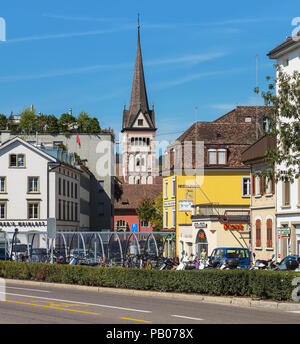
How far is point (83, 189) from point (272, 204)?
58.4 metres

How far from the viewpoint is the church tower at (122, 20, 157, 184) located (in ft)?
585

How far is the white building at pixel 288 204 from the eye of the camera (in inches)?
1966

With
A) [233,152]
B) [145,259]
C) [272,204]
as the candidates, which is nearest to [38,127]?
[233,152]

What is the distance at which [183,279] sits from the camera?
93.2 feet

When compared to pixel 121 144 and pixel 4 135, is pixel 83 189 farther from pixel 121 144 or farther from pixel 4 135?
pixel 121 144

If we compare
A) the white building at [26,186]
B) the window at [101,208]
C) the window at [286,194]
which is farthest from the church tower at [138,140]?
the window at [286,194]

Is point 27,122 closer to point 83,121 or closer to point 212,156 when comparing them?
point 83,121

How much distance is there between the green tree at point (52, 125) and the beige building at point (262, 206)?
65.1 metres

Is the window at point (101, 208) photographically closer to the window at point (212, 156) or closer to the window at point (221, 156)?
the window at point (212, 156)

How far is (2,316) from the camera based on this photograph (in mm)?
19078

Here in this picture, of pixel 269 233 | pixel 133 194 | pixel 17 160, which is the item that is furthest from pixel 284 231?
pixel 133 194

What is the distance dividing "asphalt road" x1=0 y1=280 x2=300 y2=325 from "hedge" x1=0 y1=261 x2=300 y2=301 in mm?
1002

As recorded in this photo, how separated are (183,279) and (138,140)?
15670 centimetres

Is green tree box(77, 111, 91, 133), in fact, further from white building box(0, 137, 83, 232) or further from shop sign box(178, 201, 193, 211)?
shop sign box(178, 201, 193, 211)
